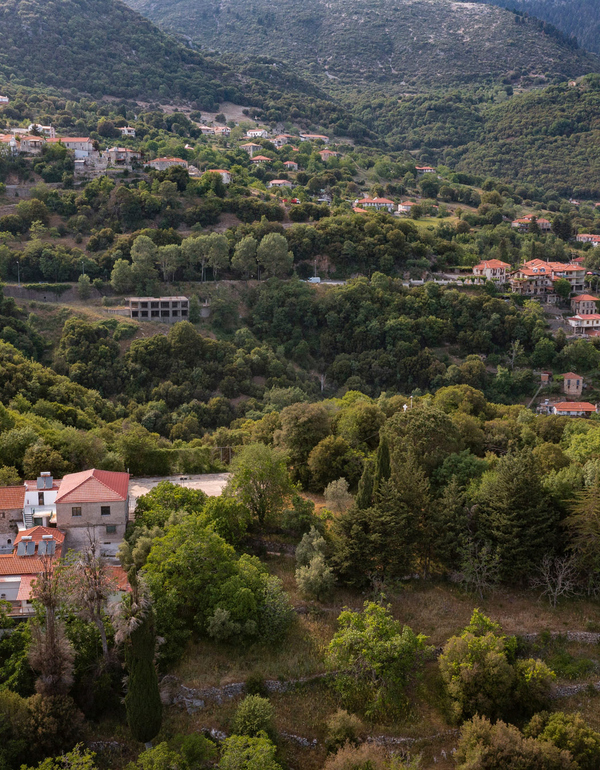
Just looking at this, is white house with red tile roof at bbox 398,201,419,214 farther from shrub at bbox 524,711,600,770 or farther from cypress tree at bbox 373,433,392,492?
shrub at bbox 524,711,600,770

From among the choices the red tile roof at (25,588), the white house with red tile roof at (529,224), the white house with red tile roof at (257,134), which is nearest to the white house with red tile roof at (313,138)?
the white house with red tile roof at (257,134)

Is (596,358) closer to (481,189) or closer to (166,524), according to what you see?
(166,524)

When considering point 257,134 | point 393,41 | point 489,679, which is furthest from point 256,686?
point 393,41

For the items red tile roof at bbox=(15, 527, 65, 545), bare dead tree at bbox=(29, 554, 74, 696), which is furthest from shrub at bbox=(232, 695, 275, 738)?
red tile roof at bbox=(15, 527, 65, 545)

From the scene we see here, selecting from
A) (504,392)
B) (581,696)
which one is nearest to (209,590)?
(581,696)

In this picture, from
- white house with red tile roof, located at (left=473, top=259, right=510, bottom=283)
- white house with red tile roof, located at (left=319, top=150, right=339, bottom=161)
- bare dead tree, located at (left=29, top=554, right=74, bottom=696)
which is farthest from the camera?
white house with red tile roof, located at (left=319, top=150, right=339, bottom=161)
